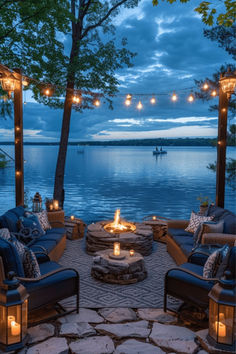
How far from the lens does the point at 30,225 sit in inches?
206

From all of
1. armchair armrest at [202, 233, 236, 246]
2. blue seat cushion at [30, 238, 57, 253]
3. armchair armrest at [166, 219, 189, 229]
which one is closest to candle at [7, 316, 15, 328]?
blue seat cushion at [30, 238, 57, 253]

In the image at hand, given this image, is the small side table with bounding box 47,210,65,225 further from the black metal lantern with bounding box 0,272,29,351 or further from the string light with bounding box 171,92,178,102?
the string light with bounding box 171,92,178,102

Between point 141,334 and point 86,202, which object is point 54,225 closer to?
point 141,334

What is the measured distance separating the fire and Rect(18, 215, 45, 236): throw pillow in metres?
1.46

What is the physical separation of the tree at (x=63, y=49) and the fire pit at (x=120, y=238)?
3392 millimetres

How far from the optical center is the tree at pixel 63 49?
25.6ft

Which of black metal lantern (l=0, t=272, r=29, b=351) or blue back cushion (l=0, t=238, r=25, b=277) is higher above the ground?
blue back cushion (l=0, t=238, r=25, b=277)

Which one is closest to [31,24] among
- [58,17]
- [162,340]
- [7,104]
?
[58,17]

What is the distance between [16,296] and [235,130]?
900cm

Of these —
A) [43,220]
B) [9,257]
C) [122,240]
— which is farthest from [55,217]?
[9,257]

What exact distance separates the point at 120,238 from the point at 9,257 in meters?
3.03

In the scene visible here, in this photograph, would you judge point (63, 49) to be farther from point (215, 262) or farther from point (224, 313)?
point (224, 313)

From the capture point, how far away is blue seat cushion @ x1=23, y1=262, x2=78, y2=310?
328 cm

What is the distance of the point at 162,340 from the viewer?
3.14 m
